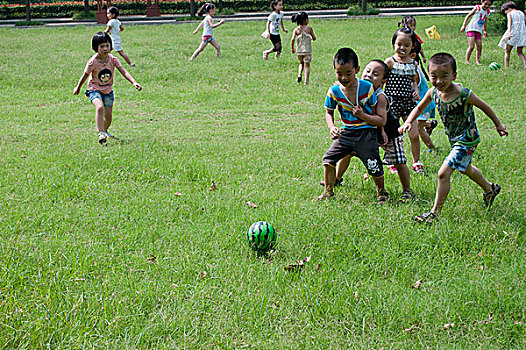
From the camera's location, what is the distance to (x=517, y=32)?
14297mm

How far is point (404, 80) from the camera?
21.9 ft

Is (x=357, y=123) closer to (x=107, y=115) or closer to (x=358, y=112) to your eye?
(x=358, y=112)

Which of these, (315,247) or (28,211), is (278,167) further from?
(28,211)

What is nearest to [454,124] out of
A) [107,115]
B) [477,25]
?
[107,115]

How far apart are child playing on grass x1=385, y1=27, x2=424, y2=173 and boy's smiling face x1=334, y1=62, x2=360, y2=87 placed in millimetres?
1469

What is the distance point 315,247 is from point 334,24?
23.0m

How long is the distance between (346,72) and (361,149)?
2.59 ft

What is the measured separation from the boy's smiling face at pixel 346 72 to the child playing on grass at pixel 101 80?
4037 millimetres

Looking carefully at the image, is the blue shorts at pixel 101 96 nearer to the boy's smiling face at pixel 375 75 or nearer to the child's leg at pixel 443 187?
the boy's smiling face at pixel 375 75

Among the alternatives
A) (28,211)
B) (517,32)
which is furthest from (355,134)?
(517,32)

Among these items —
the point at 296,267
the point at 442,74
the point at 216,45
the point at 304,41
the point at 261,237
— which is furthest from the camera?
the point at 216,45

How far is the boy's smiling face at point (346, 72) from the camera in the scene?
17.2 ft

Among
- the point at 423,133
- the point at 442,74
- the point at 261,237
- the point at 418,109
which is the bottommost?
the point at 261,237

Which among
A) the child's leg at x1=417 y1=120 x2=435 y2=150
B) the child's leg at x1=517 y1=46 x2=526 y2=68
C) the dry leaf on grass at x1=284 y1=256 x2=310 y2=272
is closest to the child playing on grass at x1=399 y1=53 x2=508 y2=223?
the dry leaf on grass at x1=284 y1=256 x2=310 y2=272
